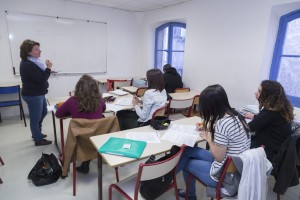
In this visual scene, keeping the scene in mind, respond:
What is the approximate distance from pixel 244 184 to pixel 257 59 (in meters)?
2.27

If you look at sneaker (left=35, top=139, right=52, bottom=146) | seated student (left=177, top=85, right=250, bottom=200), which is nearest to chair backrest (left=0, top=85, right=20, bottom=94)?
sneaker (left=35, top=139, right=52, bottom=146)

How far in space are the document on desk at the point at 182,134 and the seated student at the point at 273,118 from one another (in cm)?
56

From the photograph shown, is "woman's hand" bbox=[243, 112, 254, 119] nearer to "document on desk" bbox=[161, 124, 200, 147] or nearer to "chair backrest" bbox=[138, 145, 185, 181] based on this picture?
"document on desk" bbox=[161, 124, 200, 147]

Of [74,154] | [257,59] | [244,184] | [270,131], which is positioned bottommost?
[74,154]

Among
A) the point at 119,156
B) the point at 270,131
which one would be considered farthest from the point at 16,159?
the point at 270,131

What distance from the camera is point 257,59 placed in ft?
9.83

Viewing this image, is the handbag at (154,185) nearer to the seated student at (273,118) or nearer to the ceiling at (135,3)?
the seated student at (273,118)

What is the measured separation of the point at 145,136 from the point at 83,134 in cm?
55

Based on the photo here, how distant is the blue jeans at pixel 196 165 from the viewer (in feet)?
5.05

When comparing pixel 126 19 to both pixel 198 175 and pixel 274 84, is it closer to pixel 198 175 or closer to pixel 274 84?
pixel 274 84

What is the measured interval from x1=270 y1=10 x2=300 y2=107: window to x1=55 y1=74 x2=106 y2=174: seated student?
2.69 metres

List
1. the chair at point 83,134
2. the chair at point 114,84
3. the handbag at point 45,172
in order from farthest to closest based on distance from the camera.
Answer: the chair at point 114,84 → the handbag at point 45,172 → the chair at point 83,134

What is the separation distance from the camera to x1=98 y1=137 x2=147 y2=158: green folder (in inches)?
55.7

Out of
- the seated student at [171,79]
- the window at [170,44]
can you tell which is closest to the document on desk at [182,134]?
the seated student at [171,79]
